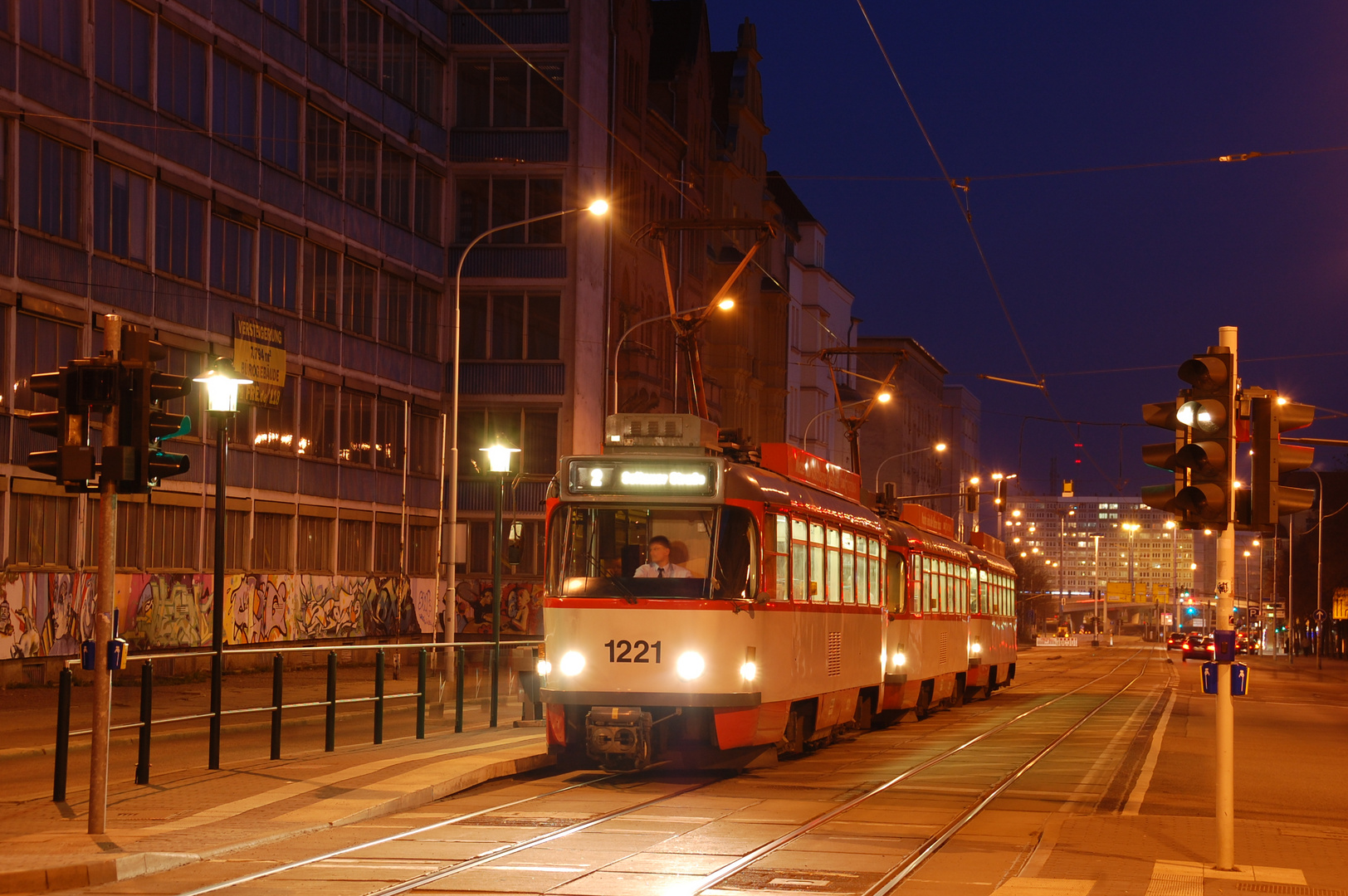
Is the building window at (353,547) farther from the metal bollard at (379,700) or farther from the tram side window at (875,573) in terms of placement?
the metal bollard at (379,700)

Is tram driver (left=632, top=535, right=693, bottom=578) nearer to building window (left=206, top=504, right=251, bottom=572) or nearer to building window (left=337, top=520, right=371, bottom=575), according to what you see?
building window (left=206, top=504, right=251, bottom=572)

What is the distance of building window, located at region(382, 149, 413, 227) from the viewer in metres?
45.6

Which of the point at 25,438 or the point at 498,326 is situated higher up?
the point at 498,326

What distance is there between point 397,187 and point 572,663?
32649 millimetres

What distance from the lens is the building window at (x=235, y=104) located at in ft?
121

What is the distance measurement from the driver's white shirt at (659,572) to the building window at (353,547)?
2812 centimetres

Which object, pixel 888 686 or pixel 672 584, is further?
pixel 888 686

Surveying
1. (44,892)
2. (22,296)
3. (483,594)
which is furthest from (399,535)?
(44,892)

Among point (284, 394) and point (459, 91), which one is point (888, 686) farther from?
point (459, 91)

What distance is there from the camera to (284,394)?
133ft

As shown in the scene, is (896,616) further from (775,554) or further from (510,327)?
(510,327)

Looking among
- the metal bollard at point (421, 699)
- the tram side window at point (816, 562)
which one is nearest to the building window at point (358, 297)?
the metal bollard at point (421, 699)

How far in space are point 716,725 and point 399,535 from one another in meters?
31.6

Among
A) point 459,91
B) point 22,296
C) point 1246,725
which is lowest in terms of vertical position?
point 1246,725
